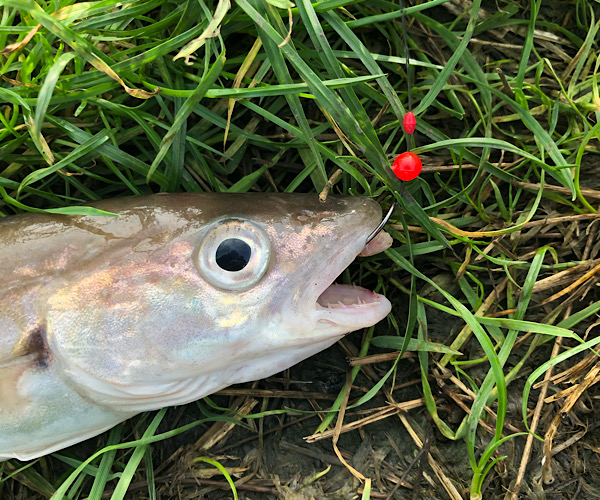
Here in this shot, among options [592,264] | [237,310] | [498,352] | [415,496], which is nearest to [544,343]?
[498,352]

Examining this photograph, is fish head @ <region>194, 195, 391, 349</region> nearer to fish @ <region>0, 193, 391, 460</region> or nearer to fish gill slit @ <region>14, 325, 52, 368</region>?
fish @ <region>0, 193, 391, 460</region>

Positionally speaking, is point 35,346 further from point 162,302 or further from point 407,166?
point 407,166

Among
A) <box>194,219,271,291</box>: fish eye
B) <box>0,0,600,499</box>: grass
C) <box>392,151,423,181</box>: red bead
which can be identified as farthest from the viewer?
<box>0,0,600,499</box>: grass

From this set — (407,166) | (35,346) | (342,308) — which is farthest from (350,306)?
(35,346)

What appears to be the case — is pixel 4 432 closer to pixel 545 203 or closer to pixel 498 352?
pixel 498 352

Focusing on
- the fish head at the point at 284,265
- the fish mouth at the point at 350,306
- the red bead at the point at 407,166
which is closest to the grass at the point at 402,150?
the red bead at the point at 407,166

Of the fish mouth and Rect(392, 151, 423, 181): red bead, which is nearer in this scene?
the fish mouth

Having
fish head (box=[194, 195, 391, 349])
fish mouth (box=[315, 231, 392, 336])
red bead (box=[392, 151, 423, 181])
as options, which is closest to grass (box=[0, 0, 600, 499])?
red bead (box=[392, 151, 423, 181])

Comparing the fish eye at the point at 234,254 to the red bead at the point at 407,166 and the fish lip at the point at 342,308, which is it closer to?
the fish lip at the point at 342,308
